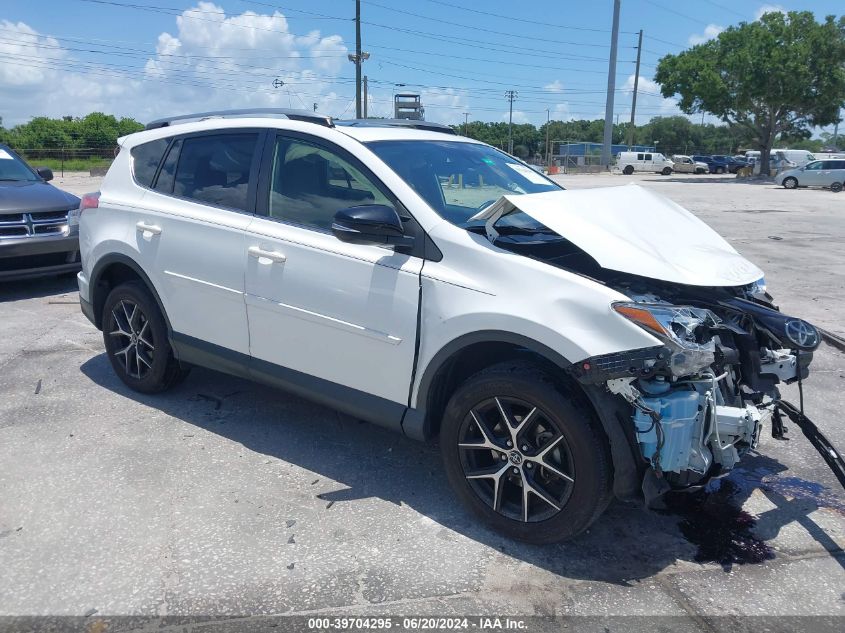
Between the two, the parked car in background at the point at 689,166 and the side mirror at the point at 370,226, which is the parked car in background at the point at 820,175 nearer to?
the parked car in background at the point at 689,166

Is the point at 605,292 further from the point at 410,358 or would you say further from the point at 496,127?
the point at 496,127

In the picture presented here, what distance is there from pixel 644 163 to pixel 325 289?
61.7 meters

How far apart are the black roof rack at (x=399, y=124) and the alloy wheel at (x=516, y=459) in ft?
6.58

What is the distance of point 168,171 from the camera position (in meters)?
4.57

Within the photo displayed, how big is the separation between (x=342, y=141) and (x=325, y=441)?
6.00ft

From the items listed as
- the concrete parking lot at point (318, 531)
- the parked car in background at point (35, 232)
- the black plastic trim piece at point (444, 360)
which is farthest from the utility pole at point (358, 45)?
the black plastic trim piece at point (444, 360)

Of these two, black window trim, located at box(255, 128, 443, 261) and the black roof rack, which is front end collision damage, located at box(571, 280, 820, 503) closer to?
black window trim, located at box(255, 128, 443, 261)

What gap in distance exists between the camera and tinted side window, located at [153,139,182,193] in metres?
4.54

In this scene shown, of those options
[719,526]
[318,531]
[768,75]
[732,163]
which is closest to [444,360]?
[318,531]

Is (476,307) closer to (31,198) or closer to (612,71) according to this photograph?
(31,198)

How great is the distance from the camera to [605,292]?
111 inches

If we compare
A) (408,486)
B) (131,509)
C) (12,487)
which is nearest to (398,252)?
(408,486)

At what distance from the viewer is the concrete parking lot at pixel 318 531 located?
2803 mm

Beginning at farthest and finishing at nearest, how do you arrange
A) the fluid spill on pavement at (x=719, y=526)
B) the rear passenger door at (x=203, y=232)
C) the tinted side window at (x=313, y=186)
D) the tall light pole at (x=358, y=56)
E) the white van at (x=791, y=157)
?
the white van at (x=791, y=157) → the tall light pole at (x=358, y=56) → the rear passenger door at (x=203, y=232) → the tinted side window at (x=313, y=186) → the fluid spill on pavement at (x=719, y=526)
